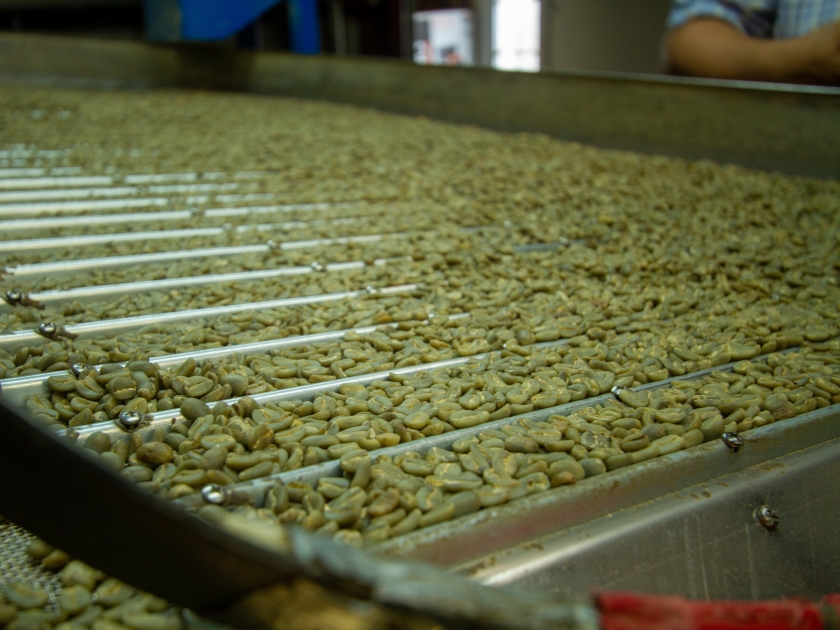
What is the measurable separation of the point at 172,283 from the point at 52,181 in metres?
1.20

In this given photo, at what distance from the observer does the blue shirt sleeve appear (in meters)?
3.41

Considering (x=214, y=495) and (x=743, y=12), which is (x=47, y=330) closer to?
(x=214, y=495)

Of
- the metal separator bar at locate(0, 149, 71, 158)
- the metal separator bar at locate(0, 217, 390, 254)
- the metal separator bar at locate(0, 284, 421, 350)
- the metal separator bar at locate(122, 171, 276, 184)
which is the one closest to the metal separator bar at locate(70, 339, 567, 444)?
the metal separator bar at locate(0, 284, 421, 350)

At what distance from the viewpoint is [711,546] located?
846 mm

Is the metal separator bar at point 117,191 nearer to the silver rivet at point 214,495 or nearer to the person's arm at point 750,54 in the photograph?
the silver rivet at point 214,495

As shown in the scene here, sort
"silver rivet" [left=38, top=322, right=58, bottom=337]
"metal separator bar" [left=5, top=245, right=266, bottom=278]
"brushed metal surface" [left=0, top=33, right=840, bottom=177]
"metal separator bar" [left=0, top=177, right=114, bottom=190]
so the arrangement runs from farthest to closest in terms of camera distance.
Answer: "brushed metal surface" [left=0, top=33, right=840, bottom=177], "metal separator bar" [left=0, top=177, right=114, bottom=190], "metal separator bar" [left=5, top=245, right=266, bottom=278], "silver rivet" [left=38, top=322, right=58, bottom=337]

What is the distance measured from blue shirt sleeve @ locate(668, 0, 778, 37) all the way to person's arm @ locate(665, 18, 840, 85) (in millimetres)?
35

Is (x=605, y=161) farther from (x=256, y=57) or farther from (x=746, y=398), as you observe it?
(x=256, y=57)

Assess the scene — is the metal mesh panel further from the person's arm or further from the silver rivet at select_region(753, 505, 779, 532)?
the person's arm

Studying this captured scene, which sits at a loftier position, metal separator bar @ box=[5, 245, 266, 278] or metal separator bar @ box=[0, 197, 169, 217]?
metal separator bar @ box=[0, 197, 169, 217]

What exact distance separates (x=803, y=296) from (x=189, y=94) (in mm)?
4740

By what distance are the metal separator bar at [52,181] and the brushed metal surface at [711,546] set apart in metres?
2.25

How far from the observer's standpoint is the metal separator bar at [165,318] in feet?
4.23

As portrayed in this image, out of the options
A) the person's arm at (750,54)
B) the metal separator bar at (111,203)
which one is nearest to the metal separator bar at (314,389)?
the metal separator bar at (111,203)
